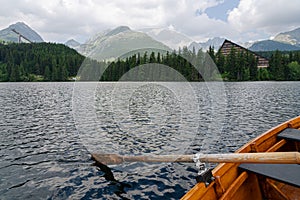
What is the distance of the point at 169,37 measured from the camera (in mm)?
12578

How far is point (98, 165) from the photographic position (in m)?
12.3

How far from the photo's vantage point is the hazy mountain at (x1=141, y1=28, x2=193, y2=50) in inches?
479

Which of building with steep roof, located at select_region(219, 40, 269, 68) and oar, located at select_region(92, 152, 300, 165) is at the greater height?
building with steep roof, located at select_region(219, 40, 269, 68)

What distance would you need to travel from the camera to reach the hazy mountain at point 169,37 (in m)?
12.2

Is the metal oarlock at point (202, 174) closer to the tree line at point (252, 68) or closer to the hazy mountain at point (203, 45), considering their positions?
the hazy mountain at point (203, 45)

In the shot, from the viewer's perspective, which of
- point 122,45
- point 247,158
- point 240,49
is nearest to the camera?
point 247,158

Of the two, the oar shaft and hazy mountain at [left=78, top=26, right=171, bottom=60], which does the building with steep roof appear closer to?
hazy mountain at [left=78, top=26, right=171, bottom=60]

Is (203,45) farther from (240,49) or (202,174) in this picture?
(240,49)

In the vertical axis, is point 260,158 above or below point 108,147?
above

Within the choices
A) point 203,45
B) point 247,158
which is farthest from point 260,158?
point 203,45

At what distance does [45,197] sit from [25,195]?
2.67 feet

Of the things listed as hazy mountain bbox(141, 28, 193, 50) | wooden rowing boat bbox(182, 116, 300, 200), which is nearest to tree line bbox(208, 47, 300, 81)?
hazy mountain bbox(141, 28, 193, 50)

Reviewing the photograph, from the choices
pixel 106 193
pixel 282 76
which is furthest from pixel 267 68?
pixel 106 193

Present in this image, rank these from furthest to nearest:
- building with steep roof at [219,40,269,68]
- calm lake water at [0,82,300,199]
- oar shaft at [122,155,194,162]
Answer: building with steep roof at [219,40,269,68]
calm lake water at [0,82,300,199]
oar shaft at [122,155,194,162]
